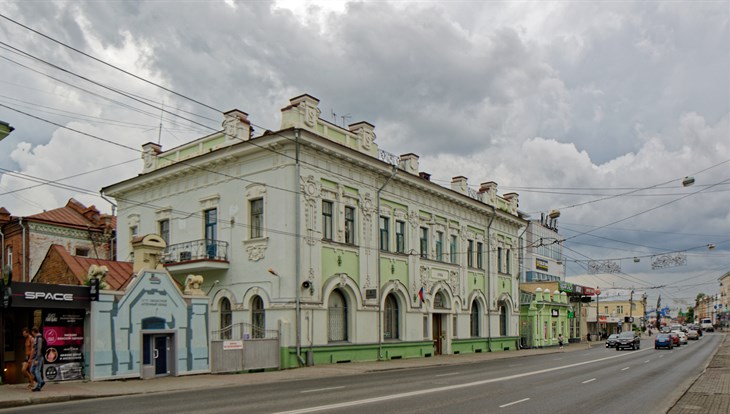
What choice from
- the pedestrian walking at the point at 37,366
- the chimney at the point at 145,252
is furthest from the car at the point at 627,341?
the pedestrian walking at the point at 37,366

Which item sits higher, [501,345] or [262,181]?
[262,181]

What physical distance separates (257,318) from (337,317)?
12.3 ft

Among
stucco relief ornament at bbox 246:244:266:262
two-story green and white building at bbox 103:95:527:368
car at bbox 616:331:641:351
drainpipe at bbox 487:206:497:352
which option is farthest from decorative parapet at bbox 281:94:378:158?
car at bbox 616:331:641:351

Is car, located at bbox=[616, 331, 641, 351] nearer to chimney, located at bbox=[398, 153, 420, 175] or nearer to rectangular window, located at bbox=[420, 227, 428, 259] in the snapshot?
rectangular window, located at bbox=[420, 227, 428, 259]

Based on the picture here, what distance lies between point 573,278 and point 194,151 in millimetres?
108082

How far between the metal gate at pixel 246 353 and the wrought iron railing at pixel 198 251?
12.9 ft

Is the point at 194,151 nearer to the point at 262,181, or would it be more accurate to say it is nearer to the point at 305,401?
the point at 262,181

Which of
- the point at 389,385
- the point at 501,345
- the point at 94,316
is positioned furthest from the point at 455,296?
the point at 94,316

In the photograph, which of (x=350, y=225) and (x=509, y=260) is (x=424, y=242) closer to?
(x=350, y=225)

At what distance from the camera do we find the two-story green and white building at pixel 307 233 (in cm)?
2798

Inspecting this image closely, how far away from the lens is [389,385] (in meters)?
19.1

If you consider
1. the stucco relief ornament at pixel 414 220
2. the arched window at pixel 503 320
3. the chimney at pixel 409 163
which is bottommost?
the arched window at pixel 503 320

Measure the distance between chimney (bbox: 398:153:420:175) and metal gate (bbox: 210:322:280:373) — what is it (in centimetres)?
1316

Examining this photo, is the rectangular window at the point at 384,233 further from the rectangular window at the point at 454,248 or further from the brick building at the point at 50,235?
the brick building at the point at 50,235
